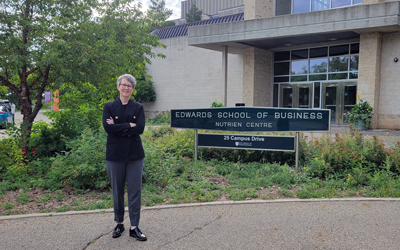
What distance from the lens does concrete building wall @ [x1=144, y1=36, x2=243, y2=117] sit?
22312 millimetres

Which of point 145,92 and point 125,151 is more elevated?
point 145,92

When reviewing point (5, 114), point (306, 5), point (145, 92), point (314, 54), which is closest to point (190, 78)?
point (145, 92)

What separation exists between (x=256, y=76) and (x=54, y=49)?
1490 centimetres

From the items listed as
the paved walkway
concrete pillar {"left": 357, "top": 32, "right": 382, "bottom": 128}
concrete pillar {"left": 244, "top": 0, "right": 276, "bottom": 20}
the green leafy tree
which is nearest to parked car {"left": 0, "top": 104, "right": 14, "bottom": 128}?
the green leafy tree

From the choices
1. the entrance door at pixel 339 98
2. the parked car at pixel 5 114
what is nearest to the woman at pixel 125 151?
the parked car at pixel 5 114

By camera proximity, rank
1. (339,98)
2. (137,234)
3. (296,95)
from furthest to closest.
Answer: (296,95)
(339,98)
(137,234)

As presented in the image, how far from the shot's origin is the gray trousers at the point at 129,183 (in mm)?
3950

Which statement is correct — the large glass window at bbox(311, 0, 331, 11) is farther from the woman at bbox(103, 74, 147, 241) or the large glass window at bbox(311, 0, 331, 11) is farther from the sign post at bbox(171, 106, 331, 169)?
the woman at bbox(103, 74, 147, 241)

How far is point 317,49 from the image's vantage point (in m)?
19.6

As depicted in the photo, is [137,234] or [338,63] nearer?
[137,234]

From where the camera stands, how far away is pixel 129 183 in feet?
13.1

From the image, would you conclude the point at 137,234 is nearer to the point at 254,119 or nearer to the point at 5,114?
the point at 254,119

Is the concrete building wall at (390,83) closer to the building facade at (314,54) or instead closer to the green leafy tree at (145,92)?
the building facade at (314,54)

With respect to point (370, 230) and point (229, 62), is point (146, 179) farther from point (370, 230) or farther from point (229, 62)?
point (229, 62)
